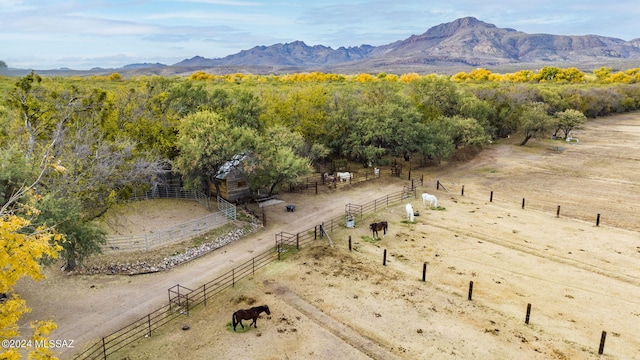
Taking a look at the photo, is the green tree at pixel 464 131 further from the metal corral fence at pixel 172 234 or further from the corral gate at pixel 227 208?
the metal corral fence at pixel 172 234

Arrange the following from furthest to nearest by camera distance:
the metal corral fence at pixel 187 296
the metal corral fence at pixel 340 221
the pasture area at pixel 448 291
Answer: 1. the metal corral fence at pixel 340 221
2. the pasture area at pixel 448 291
3. the metal corral fence at pixel 187 296

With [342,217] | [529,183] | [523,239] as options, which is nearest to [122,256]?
[342,217]

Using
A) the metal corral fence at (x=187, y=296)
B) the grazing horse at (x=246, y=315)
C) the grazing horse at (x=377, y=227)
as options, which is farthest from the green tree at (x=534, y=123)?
the grazing horse at (x=246, y=315)

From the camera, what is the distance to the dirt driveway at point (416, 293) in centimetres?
1602

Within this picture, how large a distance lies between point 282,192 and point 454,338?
76.2ft

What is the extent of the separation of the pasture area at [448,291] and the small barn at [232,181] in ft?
11.7

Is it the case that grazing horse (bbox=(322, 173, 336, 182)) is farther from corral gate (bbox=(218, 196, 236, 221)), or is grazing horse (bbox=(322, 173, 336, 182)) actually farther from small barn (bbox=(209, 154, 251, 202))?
corral gate (bbox=(218, 196, 236, 221))

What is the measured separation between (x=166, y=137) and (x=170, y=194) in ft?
16.7

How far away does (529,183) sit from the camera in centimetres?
4141

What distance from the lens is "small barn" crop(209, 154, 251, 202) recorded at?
1244 inches

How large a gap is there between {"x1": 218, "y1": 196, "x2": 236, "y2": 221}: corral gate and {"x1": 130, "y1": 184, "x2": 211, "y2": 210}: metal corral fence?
83.9 inches

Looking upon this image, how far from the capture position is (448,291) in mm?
20109

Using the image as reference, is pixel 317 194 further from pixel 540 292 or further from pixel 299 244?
pixel 540 292

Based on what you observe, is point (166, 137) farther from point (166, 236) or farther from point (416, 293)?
point (416, 293)
